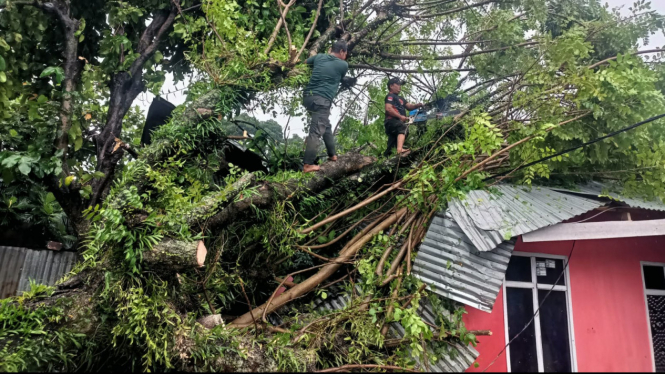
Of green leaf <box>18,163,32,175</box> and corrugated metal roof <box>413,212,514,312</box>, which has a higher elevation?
green leaf <box>18,163,32,175</box>

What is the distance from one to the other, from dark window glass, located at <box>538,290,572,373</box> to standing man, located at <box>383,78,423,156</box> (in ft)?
9.23

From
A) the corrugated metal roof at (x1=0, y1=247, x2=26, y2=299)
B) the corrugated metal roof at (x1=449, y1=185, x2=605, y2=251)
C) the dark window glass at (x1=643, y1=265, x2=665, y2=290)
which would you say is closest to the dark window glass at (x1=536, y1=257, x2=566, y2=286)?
the corrugated metal roof at (x1=449, y1=185, x2=605, y2=251)

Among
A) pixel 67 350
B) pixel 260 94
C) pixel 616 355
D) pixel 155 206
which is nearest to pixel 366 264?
pixel 155 206

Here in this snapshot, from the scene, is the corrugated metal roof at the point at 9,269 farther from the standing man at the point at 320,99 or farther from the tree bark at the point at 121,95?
the standing man at the point at 320,99

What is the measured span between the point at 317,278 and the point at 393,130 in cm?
282

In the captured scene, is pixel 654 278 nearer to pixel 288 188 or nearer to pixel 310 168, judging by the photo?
pixel 310 168

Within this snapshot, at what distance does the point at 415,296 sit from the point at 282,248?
4.92 ft

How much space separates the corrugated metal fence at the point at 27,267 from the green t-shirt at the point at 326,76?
4201mm

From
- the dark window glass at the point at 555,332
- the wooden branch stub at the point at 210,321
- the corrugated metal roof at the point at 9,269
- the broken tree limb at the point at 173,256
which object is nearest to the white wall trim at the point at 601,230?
the dark window glass at the point at 555,332

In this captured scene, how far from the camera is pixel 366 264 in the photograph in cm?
404

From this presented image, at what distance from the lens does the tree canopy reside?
3119mm

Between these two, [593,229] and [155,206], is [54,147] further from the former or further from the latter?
[593,229]

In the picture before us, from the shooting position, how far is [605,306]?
203 inches

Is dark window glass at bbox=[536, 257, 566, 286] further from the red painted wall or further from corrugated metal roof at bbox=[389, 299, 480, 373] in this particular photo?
corrugated metal roof at bbox=[389, 299, 480, 373]
